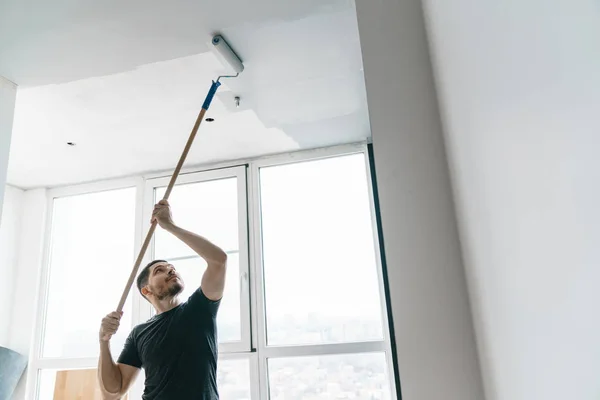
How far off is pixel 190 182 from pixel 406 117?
107 inches

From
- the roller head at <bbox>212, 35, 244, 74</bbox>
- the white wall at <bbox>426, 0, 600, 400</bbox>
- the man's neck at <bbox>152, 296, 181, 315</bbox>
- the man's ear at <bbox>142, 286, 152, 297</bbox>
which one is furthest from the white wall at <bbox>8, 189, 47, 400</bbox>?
the white wall at <bbox>426, 0, 600, 400</bbox>

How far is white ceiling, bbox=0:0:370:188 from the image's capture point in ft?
4.71

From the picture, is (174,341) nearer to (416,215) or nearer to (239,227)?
(239,227)

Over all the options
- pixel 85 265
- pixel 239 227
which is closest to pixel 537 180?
pixel 239 227

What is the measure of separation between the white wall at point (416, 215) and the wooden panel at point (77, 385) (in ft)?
9.65

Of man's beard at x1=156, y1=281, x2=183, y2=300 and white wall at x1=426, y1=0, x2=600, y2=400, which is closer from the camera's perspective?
white wall at x1=426, y1=0, x2=600, y2=400

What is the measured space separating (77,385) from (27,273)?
927 mm

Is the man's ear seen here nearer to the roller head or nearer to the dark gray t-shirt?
the dark gray t-shirt

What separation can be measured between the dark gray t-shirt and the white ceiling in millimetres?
992

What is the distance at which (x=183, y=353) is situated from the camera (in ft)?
5.42

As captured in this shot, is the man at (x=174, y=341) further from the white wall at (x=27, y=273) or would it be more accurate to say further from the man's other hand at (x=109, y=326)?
the white wall at (x=27, y=273)

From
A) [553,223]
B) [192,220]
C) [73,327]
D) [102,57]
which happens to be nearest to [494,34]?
[553,223]

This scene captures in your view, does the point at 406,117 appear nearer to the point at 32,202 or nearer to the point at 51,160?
the point at 51,160

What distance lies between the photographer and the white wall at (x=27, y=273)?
10.00 ft
